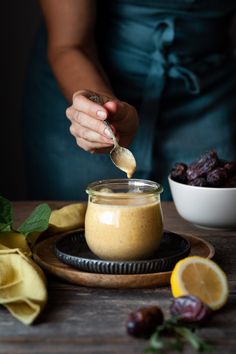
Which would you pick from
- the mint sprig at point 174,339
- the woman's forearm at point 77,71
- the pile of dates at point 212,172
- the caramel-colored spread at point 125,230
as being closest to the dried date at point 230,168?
the pile of dates at point 212,172

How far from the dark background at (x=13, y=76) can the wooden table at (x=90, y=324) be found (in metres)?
1.37

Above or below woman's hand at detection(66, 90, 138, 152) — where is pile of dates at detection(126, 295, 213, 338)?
below

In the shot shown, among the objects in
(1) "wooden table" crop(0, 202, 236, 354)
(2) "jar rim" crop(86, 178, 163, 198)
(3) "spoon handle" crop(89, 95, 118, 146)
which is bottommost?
(1) "wooden table" crop(0, 202, 236, 354)

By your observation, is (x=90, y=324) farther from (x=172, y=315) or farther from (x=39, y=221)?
(x=39, y=221)

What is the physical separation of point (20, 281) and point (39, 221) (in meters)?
0.17

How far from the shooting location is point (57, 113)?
190 centimetres

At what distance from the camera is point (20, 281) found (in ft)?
3.08

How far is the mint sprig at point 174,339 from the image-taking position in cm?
78

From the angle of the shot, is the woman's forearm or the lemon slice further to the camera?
the woman's forearm

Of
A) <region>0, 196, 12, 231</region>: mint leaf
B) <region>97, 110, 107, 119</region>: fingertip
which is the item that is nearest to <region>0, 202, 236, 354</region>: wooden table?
<region>0, 196, 12, 231</region>: mint leaf

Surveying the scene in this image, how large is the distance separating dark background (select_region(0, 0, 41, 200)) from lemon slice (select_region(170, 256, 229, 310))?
149cm

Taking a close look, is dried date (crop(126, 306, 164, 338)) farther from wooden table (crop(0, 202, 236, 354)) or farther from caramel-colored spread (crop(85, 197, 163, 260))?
caramel-colored spread (crop(85, 197, 163, 260))

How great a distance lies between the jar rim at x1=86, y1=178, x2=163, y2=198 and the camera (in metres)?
1.06

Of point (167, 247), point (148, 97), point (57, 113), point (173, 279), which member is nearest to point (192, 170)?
point (167, 247)
